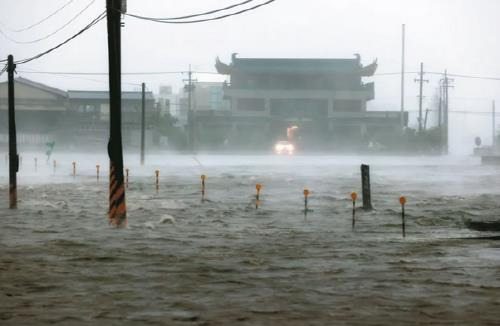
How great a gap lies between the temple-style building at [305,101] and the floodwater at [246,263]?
165ft

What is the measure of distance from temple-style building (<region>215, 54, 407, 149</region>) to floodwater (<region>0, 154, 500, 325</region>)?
5019cm

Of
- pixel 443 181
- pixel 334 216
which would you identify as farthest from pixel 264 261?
pixel 443 181

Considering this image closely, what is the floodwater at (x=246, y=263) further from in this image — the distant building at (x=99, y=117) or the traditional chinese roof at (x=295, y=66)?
the traditional chinese roof at (x=295, y=66)

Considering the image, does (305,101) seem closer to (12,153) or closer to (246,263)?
(12,153)

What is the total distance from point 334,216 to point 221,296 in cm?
1141

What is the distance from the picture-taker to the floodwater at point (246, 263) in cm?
771

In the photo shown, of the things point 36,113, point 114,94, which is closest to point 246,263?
point 114,94

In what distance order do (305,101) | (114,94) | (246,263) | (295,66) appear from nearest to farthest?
1. (246,263)
2. (114,94)
3. (305,101)
4. (295,66)

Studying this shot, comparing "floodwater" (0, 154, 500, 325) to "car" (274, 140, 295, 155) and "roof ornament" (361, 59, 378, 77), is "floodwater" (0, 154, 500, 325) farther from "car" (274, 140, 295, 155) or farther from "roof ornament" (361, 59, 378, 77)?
"roof ornament" (361, 59, 378, 77)

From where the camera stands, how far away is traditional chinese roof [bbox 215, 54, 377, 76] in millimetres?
77250

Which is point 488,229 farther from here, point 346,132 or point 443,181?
point 346,132

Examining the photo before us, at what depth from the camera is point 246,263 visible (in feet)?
37.2

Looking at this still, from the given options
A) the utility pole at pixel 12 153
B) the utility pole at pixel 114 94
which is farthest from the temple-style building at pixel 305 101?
the utility pole at pixel 114 94

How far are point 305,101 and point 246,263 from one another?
2584 inches
